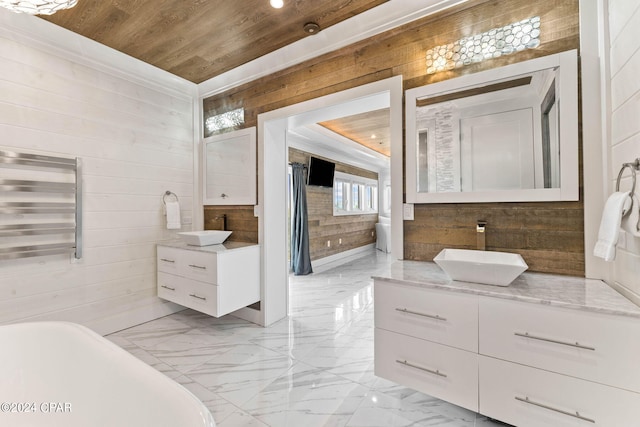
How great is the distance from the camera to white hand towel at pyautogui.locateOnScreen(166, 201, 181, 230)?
3025 mm

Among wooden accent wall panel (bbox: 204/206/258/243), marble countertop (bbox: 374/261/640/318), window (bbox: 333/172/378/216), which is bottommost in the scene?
marble countertop (bbox: 374/261/640/318)

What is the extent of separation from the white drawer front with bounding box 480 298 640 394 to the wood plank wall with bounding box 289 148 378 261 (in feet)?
13.2

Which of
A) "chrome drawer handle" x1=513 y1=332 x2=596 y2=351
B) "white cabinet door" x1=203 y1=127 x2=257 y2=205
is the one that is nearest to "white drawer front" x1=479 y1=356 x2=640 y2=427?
"chrome drawer handle" x1=513 y1=332 x2=596 y2=351

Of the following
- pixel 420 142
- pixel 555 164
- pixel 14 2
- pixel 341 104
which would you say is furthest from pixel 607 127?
pixel 14 2

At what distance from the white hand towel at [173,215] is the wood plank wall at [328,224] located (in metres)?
2.22

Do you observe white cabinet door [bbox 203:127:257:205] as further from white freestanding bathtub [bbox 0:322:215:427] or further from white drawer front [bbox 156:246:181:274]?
white freestanding bathtub [bbox 0:322:215:427]

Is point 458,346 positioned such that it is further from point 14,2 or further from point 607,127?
point 14,2

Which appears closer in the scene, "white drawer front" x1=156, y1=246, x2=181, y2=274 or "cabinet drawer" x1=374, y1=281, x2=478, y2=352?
"cabinet drawer" x1=374, y1=281, x2=478, y2=352

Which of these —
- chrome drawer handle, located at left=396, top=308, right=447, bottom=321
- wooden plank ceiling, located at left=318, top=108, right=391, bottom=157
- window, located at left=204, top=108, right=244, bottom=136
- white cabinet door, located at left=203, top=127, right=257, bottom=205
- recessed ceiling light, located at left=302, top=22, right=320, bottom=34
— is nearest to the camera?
chrome drawer handle, located at left=396, top=308, right=447, bottom=321

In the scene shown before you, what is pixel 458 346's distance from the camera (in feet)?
4.71

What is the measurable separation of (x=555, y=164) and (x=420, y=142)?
77 centimetres

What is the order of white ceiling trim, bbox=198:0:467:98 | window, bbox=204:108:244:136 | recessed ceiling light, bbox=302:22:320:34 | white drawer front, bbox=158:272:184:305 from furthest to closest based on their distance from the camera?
window, bbox=204:108:244:136
white drawer front, bbox=158:272:184:305
recessed ceiling light, bbox=302:22:320:34
white ceiling trim, bbox=198:0:467:98

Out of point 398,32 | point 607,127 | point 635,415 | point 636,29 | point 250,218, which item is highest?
point 398,32

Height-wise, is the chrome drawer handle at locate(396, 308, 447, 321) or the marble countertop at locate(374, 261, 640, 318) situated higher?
the marble countertop at locate(374, 261, 640, 318)
